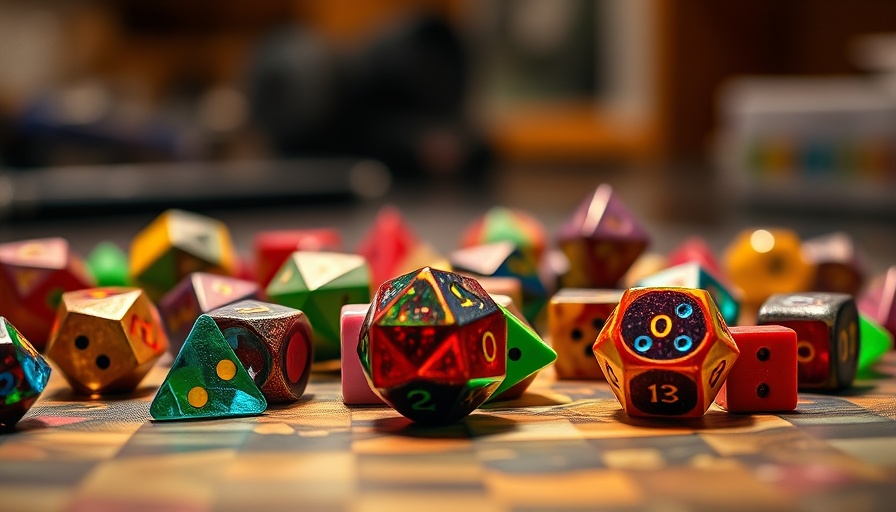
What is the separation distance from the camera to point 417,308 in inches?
33.7

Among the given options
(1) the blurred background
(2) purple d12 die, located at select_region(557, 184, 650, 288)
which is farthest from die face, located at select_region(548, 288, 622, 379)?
(1) the blurred background

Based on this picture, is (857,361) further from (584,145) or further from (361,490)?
(584,145)

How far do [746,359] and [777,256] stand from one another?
0.62 meters

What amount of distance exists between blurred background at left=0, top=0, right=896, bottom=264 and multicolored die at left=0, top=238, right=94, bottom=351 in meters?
1.33

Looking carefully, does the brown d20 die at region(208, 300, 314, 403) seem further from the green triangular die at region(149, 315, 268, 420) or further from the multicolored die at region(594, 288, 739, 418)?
the multicolored die at region(594, 288, 739, 418)

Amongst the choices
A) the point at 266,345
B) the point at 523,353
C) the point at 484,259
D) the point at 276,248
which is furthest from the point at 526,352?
the point at 276,248

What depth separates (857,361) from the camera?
105 cm

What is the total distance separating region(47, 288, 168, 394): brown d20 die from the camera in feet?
3.36

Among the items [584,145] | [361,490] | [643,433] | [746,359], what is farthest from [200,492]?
[584,145]

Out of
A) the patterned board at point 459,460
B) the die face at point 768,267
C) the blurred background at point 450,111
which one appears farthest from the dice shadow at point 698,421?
the blurred background at point 450,111

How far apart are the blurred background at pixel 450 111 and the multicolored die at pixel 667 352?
54.0 inches

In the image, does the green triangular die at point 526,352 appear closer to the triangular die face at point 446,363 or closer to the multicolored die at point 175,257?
the triangular die face at point 446,363

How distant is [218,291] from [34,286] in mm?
273

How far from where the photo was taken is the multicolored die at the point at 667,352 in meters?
0.87
